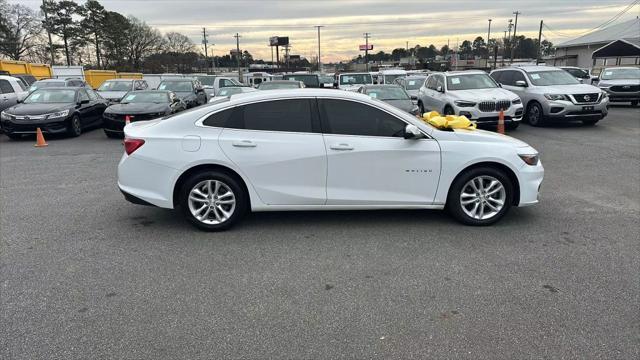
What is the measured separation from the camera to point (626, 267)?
165 inches

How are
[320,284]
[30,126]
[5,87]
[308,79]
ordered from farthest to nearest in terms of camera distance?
[308,79] → [5,87] → [30,126] → [320,284]

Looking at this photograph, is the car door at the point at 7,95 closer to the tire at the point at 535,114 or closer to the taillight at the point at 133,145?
the taillight at the point at 133,145

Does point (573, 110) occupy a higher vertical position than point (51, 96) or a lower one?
lower

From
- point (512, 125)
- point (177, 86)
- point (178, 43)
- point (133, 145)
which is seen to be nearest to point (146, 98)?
point (177, 86)

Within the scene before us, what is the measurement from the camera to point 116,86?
771 inches

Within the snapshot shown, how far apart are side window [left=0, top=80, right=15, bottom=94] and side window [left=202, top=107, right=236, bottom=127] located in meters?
14.1

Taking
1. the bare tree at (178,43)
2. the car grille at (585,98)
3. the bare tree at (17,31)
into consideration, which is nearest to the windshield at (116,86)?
the car grille at (585,98)

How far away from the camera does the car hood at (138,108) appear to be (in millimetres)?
12625

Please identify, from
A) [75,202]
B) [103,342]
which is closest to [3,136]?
[75,202]

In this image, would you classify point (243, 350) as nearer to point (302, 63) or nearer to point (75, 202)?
point (75, 202)

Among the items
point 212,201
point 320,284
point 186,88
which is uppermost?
point 186,88

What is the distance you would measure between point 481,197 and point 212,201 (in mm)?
3087

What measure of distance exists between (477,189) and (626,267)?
1626 millimetres

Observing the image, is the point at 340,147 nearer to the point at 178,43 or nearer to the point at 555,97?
the point at 555,97
